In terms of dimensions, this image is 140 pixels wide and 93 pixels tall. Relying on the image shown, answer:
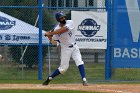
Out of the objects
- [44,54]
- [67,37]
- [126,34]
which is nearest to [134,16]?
[126,34]

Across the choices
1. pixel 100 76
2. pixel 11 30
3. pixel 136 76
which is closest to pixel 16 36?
pixel 11 30

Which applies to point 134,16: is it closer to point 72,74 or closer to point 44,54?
point 72,74

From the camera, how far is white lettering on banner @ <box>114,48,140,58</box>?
15.3 m

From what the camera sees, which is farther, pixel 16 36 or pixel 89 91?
pixel 16 36

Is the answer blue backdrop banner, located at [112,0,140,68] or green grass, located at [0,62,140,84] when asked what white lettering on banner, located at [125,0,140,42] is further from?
green grass, located at [0,62,140,84]

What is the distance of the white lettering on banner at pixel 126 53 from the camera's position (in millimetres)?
15320

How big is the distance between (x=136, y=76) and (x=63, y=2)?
343cm

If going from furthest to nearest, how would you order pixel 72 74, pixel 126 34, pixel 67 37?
pixel 72 74, pixel 126 34, pixel 67 37

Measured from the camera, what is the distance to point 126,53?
15336mm

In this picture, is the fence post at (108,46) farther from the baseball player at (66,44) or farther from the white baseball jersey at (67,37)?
the white baseball jersey at (67,37)

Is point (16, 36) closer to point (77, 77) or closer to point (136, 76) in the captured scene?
point (77, 77)

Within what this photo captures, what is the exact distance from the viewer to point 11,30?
50.6 ft

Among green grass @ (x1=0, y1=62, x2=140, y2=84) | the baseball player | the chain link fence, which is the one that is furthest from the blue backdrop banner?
the baseball player

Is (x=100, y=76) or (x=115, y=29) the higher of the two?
(x=115, y=29)
